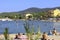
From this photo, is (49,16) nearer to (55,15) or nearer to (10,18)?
(55,15)

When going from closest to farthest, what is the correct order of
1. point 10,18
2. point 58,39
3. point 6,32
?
point 6,32 → point 58,39 → point 10,18

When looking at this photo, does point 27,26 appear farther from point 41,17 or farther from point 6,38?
point 41,17

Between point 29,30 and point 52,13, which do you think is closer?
point 29,30

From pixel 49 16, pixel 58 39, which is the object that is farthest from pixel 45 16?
pixel 58 39

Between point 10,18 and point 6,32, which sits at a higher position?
point 6,32

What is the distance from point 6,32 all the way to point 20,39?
6124 mm

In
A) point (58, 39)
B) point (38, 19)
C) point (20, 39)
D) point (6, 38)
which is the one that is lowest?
point (38, 19)

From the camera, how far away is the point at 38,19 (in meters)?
118

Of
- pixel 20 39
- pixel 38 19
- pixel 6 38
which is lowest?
pixel 38 19

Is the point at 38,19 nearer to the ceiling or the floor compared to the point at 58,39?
nearer to the floor

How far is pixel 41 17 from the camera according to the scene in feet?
384

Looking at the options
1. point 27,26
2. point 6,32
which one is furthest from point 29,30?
point 6,32

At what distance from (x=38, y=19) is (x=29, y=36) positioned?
11473 centimetres

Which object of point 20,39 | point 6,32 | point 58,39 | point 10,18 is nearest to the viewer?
point 6,32
